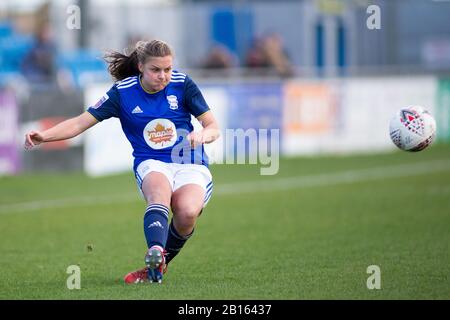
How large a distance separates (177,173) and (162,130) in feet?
1.19

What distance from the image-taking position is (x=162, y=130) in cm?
796

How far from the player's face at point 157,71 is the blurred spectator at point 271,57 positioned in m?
13.3

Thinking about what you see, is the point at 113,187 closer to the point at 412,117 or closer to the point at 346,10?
the point at 412,117

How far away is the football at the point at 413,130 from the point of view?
8.52 m

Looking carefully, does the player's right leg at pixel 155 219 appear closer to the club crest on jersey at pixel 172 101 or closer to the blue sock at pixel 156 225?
the blue sock at pixel 156 225

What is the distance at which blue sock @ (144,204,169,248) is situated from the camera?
739 centimetres

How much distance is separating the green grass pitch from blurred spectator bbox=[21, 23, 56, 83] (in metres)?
4.76

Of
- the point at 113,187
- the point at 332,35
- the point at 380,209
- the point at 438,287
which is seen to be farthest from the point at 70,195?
the point at 332,35

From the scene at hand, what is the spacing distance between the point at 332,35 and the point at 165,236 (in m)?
17.7

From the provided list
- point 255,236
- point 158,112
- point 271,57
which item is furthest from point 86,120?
point 271,57

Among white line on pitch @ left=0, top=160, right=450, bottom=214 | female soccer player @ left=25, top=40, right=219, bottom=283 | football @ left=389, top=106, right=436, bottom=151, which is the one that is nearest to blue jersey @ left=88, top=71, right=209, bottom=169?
female soccer player @ left=25, top=40, right=219, bottom=283

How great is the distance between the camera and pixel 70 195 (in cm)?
Answer: 1511

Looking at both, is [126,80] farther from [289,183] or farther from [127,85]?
[289,183]
